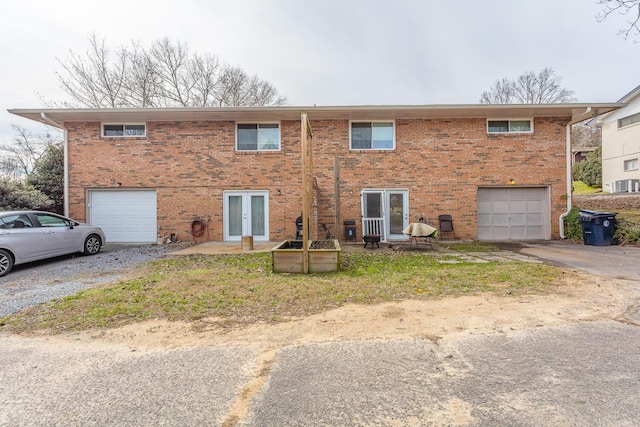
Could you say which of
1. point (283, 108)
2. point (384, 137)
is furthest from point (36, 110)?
point (384, 137)

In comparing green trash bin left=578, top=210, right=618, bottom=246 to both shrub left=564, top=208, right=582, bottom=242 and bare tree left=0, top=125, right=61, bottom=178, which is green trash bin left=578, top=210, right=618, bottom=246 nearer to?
shrub left=564, top=208, right=582, bottom=242

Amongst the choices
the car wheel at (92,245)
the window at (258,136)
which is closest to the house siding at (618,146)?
the window at (258,136)

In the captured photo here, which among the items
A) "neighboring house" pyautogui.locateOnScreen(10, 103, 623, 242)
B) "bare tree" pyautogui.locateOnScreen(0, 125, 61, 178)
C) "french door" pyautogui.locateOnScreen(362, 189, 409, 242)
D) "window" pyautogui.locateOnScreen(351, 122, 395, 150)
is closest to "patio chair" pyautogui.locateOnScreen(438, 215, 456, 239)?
"neighboring house" pyautogui.locateOnScreen(10, 103, 623, 242)

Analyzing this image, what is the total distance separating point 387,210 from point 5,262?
10212mm

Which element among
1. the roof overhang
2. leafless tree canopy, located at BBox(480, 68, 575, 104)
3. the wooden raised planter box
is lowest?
the wooden raised planter box

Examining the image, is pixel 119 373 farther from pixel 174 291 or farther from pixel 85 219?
pixel 85 219

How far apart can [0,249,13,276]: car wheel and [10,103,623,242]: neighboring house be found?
4843 mm

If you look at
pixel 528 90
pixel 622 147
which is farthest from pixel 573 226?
pixel 528 90

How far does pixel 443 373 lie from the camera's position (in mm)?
2551

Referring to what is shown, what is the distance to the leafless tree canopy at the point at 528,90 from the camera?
3048 cm

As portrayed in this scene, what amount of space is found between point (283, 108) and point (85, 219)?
812 cm

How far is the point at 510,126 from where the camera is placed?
1146 centimetres

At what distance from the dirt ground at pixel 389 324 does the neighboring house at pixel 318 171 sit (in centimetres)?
709

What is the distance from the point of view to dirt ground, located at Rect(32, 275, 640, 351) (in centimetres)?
325
